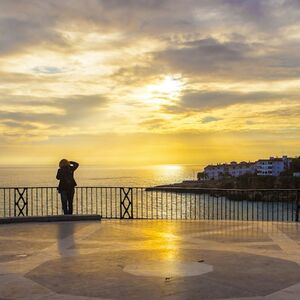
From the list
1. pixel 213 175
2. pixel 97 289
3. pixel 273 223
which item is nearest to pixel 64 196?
pixel 273 223

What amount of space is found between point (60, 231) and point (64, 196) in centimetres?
314

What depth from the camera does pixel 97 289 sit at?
720cm

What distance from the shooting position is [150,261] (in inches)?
360

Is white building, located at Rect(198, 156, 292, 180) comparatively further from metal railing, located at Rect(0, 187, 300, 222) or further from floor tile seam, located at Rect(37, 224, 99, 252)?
floor tile seam, located at Rect(37, 224, 99, 252)

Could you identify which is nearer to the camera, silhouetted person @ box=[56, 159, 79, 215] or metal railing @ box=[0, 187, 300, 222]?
silhouetted person @ box=[56, 159, 79, 215]

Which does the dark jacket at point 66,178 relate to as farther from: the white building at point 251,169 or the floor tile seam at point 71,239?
the white building at point 251,169

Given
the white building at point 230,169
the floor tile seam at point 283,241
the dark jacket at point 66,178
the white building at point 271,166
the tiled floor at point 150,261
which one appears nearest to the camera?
the tiled floor at point 150,261

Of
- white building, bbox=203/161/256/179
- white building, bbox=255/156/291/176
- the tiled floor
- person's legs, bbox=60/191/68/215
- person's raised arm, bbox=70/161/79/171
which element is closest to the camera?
the tiled floor

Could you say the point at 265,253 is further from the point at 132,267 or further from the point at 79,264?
the point at 79,264

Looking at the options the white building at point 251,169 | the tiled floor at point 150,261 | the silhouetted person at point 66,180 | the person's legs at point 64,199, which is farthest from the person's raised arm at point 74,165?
the white building at point 251,169

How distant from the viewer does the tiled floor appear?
7137 mm

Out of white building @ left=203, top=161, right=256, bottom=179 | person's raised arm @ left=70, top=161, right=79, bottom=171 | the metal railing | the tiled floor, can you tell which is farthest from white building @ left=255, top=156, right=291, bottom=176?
the tiled floor

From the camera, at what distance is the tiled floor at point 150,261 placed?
7.14m

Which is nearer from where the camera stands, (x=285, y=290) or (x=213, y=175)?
(x=285, y=290)
